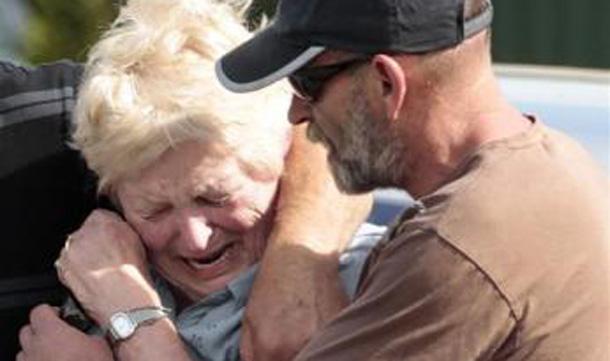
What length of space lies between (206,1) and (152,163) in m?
0.38

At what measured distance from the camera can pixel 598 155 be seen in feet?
11.9

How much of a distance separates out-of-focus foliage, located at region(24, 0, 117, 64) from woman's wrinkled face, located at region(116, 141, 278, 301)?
16.1ft

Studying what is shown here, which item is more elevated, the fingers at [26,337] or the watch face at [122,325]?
the watch face at [122,325]

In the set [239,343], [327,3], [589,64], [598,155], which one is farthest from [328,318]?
[589,64]

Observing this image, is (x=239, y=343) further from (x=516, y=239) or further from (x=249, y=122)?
(x=516, y=239)

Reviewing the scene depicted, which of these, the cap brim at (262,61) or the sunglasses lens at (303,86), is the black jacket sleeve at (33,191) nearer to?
the cap brim at (262,61)

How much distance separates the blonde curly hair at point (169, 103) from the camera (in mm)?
3002

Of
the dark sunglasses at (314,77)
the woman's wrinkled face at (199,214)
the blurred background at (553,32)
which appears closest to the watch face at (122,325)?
the woman's wrinkled face at (199,214)

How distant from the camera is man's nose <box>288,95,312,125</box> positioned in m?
2.68

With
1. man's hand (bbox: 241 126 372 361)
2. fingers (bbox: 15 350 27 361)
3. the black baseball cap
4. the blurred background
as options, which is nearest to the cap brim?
the black baseball cap

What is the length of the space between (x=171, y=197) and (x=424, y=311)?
2.52 ft

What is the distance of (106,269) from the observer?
122 inches

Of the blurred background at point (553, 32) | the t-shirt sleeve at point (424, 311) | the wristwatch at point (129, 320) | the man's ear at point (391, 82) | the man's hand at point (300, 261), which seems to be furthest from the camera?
the blurred background at point (553, 32)

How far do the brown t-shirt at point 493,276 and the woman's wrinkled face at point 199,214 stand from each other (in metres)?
0.57
